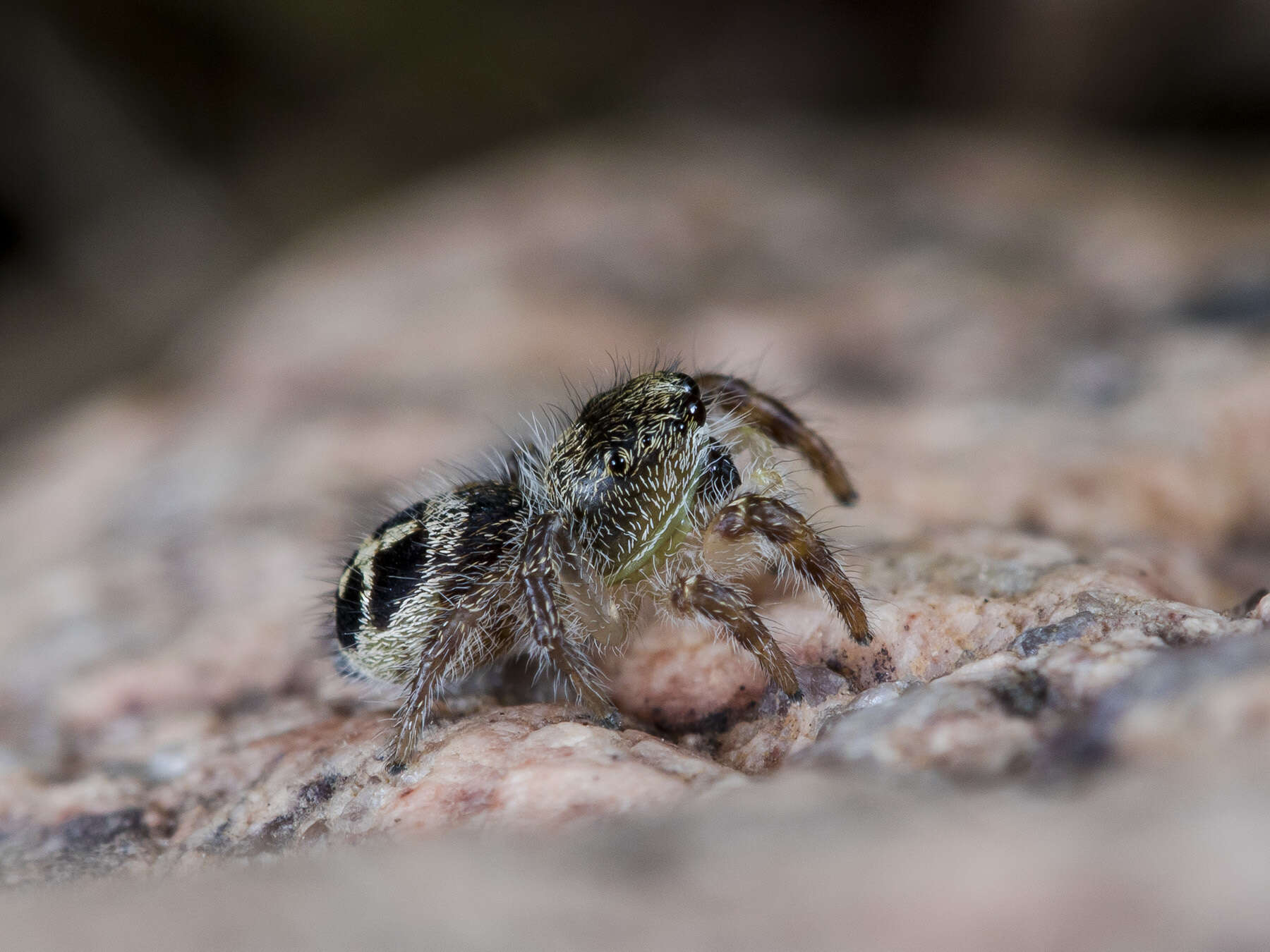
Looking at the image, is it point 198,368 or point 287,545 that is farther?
point 198,368

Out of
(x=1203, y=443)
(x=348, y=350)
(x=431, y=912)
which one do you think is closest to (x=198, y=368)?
(x=348, y=350)

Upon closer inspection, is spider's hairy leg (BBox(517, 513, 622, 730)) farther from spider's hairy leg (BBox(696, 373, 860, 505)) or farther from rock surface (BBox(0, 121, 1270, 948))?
spider's hairy leg (BBox(696, 373, 860, 505))

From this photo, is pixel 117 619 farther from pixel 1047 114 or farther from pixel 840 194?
pixel 1047 114

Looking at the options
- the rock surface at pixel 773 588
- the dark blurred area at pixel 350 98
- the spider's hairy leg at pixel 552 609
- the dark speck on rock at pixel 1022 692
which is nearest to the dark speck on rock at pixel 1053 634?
the rock surface at pixel 773 588

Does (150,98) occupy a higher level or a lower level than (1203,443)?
higher

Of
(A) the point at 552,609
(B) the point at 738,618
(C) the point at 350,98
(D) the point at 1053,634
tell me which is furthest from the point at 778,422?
(C) the point at 350,98

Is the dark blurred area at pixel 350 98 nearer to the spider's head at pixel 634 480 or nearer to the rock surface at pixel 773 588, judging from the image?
the rock surface at pixel 773 588

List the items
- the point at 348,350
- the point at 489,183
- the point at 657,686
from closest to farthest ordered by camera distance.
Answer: the point at 657,686 < the point at 348,350 < the point at 489,183
